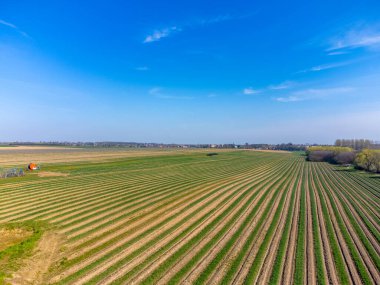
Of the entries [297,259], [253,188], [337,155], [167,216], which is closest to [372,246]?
[297,259]

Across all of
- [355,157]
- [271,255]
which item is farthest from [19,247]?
[355,157]

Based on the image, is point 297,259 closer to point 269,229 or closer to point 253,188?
point 269,229

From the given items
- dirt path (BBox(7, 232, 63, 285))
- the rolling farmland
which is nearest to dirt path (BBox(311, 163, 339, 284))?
the rolling farmland

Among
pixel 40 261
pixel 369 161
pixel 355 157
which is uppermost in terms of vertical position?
pixel 355 157

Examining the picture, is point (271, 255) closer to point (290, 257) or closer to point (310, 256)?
point (290, 257)

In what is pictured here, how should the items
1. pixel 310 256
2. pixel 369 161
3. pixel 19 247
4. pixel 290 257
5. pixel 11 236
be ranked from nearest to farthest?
pixel 290 257 → pixel 310 256 → pixel 19 247 → pixel 11 236 → pixel 369 161

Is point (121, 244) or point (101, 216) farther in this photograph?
point (101, 216)
